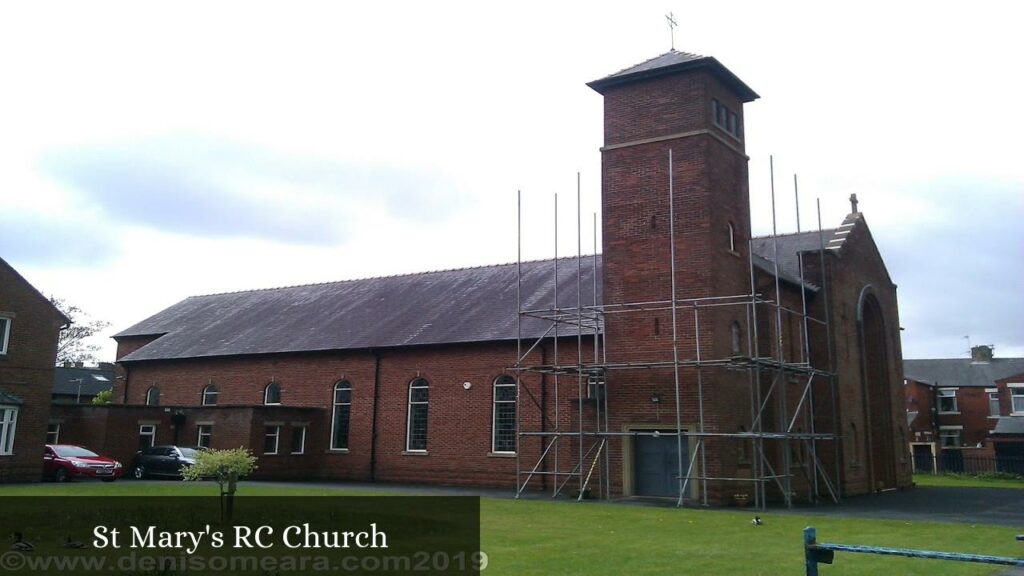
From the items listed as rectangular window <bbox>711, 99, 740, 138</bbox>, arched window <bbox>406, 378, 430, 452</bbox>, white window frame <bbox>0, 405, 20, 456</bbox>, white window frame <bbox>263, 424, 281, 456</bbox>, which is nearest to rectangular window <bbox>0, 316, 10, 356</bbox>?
white window frame <bbox>0, 405, 20, 456</bbox>

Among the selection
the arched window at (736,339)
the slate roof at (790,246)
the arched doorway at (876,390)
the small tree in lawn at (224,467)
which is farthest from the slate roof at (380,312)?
the small tree in lawn at (224,467)

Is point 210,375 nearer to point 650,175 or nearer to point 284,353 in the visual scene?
point 284,353

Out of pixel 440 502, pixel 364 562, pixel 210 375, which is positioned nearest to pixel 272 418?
pixel 210 375

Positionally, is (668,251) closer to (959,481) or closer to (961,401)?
(959,481)

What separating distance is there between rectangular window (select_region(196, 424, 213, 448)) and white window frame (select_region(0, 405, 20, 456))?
7139mm

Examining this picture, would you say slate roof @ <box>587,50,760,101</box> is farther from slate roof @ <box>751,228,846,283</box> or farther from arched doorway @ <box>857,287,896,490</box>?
arched doorway @ <box>857,287,896,490</box>

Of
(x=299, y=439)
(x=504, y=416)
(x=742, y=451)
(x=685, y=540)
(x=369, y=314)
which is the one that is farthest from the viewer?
(x=369, y=314)

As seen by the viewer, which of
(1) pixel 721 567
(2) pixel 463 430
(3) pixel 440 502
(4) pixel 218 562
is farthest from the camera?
(2) pixel 463 430

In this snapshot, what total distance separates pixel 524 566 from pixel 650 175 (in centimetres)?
1490

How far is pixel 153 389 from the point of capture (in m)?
38.8

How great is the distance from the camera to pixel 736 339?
945 inches

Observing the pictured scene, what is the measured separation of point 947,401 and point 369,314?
40.7 m

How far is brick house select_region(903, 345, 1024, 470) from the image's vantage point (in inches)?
1976

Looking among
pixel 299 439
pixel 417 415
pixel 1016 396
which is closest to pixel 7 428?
pixel 299 439
